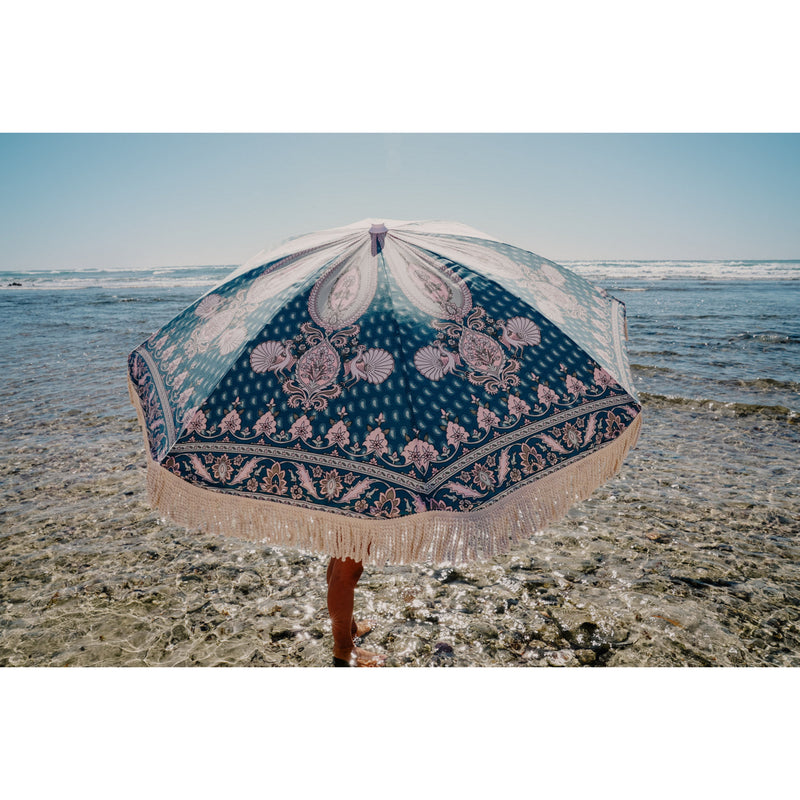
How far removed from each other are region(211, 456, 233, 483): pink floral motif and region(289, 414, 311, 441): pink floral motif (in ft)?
0.78

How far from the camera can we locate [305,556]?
3793 millimetres

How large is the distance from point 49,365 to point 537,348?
11615 mm

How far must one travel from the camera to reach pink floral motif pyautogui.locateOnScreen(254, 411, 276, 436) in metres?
1.69

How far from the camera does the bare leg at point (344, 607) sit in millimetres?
2412

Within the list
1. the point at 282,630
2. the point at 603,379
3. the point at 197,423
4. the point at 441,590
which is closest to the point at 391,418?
the point at 197,423

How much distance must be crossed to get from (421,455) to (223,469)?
0.67 m

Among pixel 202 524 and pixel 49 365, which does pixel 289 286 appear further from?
pixel 49 365

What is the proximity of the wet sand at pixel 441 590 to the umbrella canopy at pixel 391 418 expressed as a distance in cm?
160

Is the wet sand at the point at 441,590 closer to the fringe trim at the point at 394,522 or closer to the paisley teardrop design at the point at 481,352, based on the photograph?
the fringe trim at the point at 394,522

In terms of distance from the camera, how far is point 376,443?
1.63 metres

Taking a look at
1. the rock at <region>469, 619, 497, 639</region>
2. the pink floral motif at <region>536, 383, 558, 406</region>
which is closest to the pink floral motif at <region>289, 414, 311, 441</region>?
A: the pink floral motif at <region>536, 383, 558, 406</region>

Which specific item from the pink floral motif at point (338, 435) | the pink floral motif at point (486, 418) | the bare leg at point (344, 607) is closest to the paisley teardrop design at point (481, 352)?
the pink floral motif at point (486, 418)

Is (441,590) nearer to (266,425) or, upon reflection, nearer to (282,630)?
(282,630)

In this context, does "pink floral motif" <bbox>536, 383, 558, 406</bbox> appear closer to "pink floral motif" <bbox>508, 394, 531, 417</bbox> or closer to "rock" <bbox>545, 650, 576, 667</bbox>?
"pink floral motif" <bbox>508, 394, 531, 417</bbox>
